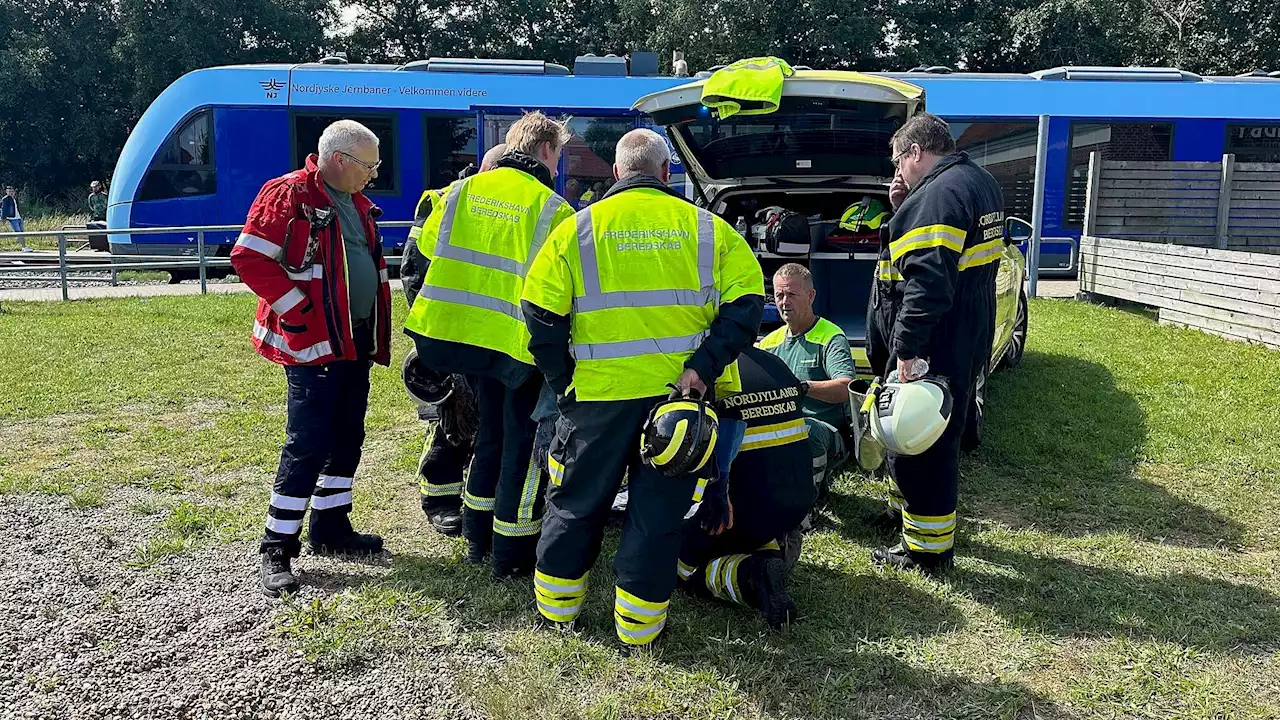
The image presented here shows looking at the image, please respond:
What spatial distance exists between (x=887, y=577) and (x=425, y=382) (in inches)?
81.3

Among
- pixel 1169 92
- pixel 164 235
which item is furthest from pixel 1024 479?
pixel 164 235

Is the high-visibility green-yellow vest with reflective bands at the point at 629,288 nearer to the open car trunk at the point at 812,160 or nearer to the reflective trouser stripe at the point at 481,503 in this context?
the reflective trouser stripe at the point at 481,503

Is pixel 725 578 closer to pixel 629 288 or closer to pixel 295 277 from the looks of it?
pixel 629 288

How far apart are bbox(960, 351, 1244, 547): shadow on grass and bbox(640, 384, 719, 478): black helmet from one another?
213 cm

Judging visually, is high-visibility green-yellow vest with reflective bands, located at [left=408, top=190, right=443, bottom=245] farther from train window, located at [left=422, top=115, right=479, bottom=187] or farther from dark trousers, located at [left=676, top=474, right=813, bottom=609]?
train window, located at [left=422, top=115, right=479, bottom=187]

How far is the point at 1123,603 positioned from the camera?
11.6ft

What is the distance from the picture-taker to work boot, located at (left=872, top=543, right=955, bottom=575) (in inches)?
150

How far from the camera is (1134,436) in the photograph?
5691 mm

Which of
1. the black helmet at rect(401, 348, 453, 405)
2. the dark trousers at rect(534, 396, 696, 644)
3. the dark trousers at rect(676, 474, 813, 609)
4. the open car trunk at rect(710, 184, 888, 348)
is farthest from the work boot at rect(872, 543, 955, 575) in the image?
the open car trunk at rect(710, 184, 888, 348)

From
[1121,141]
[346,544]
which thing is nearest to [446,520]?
[346,544]

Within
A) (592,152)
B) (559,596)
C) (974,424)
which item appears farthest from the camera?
(592,152)

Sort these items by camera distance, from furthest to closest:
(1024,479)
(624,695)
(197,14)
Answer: (197,14)
(1024,479)
(624,695)

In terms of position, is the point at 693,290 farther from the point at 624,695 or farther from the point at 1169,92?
the point at 1169,92

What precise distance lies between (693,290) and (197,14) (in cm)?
3092
